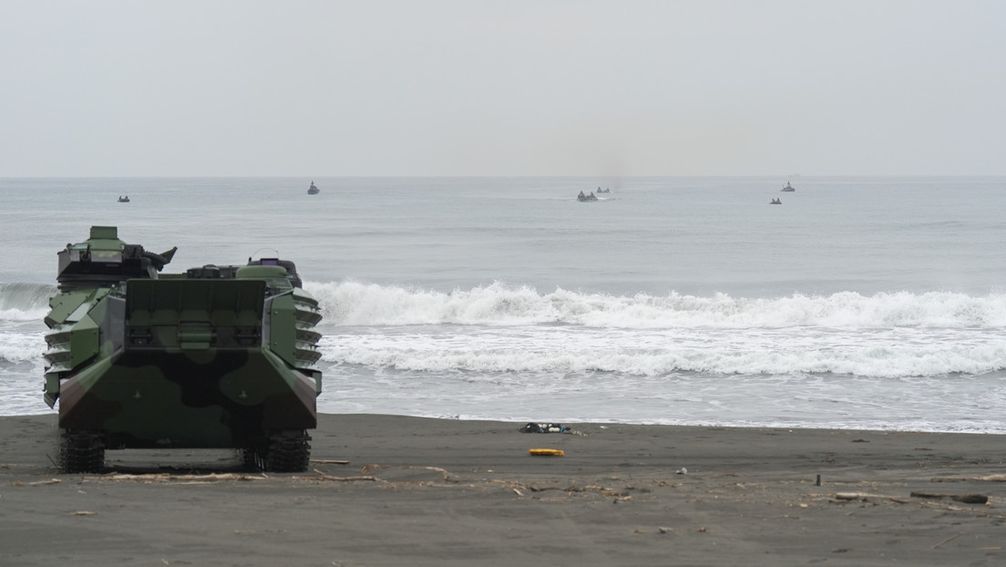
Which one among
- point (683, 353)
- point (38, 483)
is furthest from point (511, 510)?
point (683, 353)

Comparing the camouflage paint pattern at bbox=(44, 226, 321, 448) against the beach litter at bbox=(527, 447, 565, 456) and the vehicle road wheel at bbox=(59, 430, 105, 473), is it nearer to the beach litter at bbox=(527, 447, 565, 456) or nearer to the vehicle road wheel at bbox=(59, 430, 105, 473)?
the vehicle road wheel at bbox=(59, 430, 105, 473)

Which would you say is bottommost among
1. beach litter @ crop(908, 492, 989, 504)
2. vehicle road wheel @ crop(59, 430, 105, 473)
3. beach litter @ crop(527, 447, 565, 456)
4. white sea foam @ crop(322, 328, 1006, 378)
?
white sea foam @ crop(322, 328, 1006, 378)

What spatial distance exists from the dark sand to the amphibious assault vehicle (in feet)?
1.52

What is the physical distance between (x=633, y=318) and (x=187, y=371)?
23208 mm

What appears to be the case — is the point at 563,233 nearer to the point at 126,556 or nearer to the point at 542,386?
the point at 542,386

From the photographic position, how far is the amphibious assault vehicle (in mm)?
11094

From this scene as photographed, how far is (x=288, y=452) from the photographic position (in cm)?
1191

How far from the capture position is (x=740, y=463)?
13.8 metres

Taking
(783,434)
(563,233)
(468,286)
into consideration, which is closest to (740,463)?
(783,434)

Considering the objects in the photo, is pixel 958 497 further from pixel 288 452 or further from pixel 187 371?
pixel 187 371

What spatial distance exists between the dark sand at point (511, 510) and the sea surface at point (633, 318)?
18.5ft

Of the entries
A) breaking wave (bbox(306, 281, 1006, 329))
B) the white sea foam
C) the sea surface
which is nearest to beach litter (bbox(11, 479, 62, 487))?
the sea surface

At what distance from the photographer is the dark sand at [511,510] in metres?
7.42

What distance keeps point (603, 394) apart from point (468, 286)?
21.4 metres
